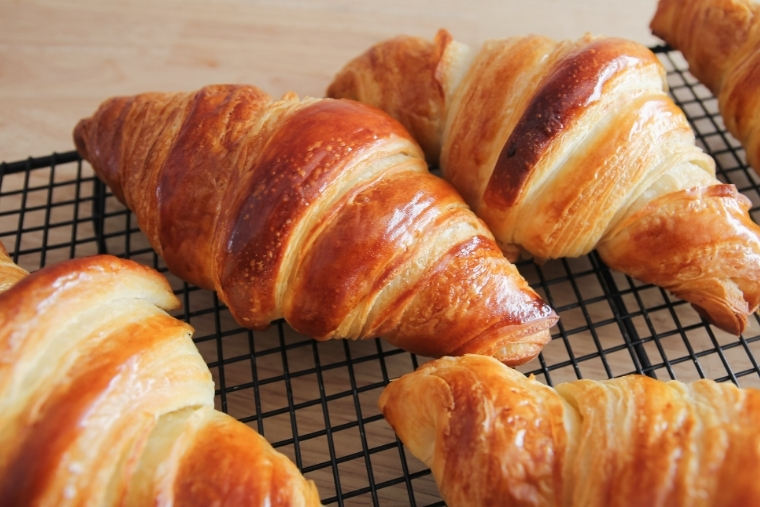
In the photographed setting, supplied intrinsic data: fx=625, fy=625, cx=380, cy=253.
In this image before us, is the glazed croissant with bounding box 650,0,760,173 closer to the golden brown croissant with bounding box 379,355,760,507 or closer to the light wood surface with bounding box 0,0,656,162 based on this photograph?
the light wood surface with bounding box 0,0,656,162

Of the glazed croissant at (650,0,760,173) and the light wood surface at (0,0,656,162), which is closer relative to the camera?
the glazed croissant at (650,0,760,173)

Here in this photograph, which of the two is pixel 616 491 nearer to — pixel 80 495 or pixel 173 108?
pixel 80 495

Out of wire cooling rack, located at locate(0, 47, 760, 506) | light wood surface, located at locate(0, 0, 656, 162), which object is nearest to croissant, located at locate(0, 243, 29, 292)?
wire cooling rack, located at locate(0, 47, 760, 506)

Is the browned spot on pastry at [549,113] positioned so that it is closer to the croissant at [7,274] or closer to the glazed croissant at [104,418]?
the glazed croissant at [104,418]

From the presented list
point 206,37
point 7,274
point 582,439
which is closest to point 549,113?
point 582,439

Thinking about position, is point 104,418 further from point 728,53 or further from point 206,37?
point 728,53

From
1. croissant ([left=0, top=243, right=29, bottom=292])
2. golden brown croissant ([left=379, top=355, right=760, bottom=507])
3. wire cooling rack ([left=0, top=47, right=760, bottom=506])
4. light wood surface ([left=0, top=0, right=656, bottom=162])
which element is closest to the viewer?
golden brown croissant ([left=379, top=355, right=760, bottom=507])

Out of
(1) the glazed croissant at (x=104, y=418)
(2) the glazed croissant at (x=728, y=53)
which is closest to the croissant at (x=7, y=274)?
(1) the glazed croissant at (x=104, y=418)
